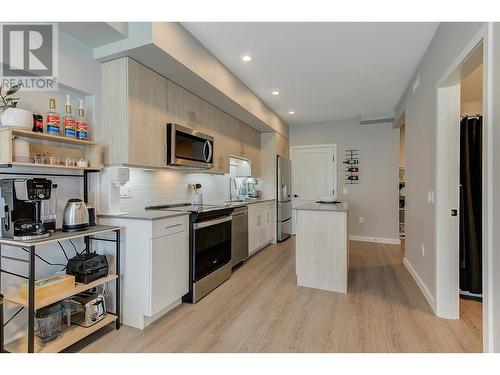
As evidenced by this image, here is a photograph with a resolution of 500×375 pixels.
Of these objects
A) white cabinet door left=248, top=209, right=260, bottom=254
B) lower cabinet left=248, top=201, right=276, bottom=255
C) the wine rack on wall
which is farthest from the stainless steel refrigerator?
the wine rack on wall

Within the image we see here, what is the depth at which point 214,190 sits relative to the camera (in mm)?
4070

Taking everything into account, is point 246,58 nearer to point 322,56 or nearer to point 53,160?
point 322,56

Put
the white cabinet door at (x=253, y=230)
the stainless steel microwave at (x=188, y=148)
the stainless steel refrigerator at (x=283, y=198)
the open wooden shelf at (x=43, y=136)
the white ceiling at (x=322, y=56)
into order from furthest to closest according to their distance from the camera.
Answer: the stainless steel refrigerator at (x=283, y=198)
the white cabinet door at (x=253, y=230)
the stainless steel microwave at (x=188, y=148)
the white ceiling at (x=322, y=56)
the open wooden shelf at (x=43, y=136)

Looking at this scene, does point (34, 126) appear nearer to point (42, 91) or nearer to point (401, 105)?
point (42, 91)

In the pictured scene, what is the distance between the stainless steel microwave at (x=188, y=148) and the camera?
8.60 ft

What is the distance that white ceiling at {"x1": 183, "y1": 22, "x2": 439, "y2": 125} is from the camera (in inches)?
90.0

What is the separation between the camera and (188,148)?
9.39ft

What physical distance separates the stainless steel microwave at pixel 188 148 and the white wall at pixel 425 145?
2.39 meters

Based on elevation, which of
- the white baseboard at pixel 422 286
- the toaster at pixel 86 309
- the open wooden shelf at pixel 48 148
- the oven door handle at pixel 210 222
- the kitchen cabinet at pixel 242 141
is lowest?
the white baseboard at pixel 422 286

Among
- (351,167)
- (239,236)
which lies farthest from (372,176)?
(239,236)

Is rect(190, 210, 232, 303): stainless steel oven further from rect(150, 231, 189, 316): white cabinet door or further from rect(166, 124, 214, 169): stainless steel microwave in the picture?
rect(166, 124, 214, 169): stainless steel microwave

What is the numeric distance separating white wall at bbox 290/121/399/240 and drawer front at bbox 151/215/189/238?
13.2 feet

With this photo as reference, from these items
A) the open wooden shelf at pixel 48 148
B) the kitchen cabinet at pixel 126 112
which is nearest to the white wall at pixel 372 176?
the kitchen cabinet at pixel 126 112

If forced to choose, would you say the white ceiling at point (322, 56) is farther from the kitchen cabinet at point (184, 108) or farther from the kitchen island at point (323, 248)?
the kitchen island at point (323, 248)
